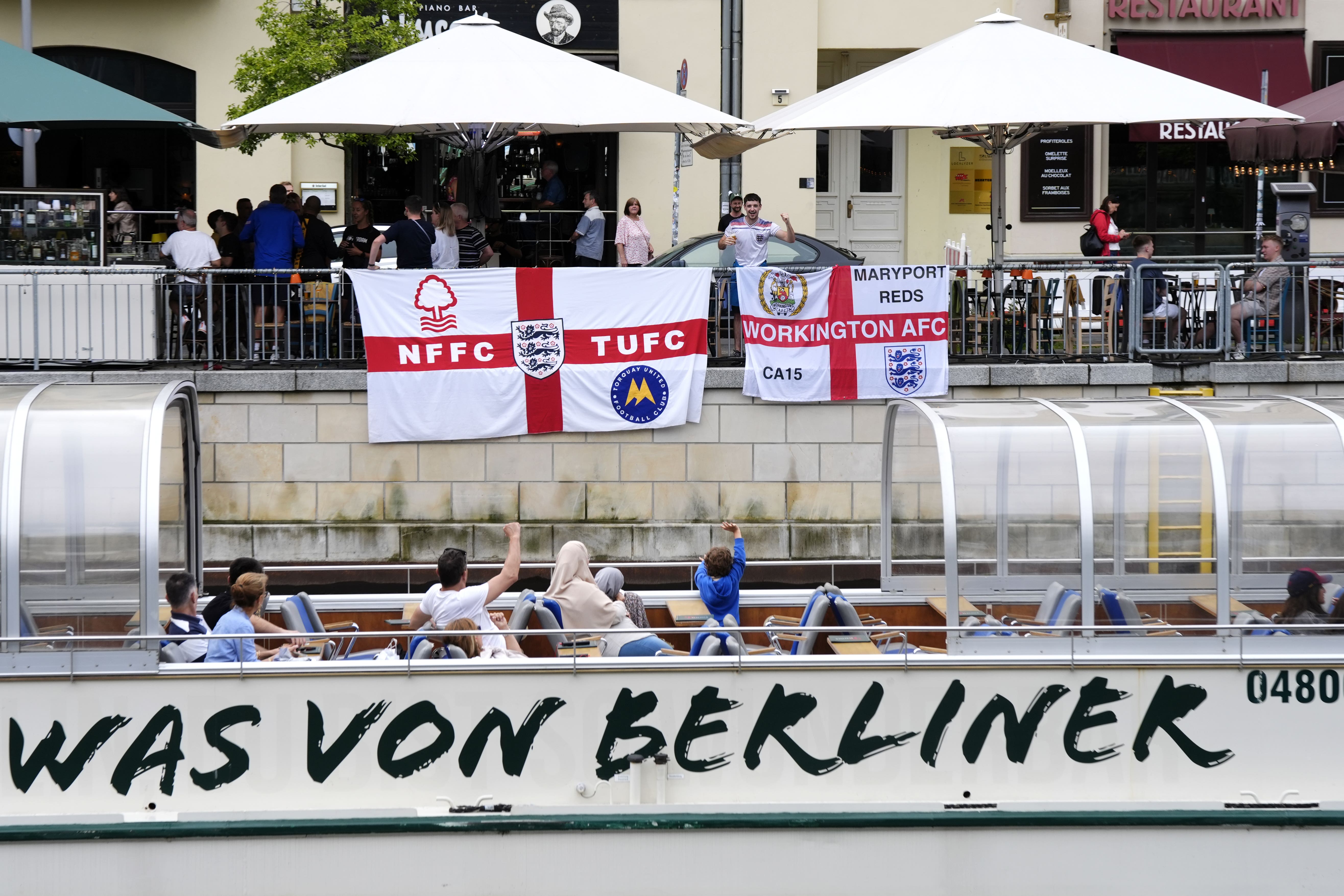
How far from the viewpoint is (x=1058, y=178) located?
22547 mm

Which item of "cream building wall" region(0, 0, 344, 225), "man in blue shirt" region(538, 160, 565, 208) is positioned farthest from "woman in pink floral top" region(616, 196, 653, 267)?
"cream building wall" region(0, 0, 344, 225)

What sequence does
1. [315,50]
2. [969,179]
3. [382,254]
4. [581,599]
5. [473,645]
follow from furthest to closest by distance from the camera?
1. [969,179]
2. [315,50]
3. [382,254]
4. [581,599]
5. [473,645]

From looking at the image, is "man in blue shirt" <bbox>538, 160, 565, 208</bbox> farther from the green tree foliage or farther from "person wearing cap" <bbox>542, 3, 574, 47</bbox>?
the green tree foliage

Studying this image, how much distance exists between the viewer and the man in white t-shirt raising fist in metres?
7.91

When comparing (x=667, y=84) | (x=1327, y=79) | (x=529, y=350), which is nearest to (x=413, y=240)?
(x=529, y=350)

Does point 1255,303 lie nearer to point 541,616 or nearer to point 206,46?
point 541,616

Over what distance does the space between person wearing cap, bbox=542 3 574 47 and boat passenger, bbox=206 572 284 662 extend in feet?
50.2

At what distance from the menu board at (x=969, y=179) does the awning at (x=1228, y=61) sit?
2.21 meters

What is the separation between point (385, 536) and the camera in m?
13.6

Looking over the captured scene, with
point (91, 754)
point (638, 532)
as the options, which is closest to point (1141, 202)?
point (638, 532)

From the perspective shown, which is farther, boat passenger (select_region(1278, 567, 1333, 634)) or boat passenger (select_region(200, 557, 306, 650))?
boat passenger (select_region(200, 557, 306, 650))

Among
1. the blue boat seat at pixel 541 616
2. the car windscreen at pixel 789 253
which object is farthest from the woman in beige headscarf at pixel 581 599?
the car windscreen at pixel 789 253

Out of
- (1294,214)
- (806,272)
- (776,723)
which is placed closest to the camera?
(776,723)

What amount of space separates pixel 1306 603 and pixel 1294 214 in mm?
9085
